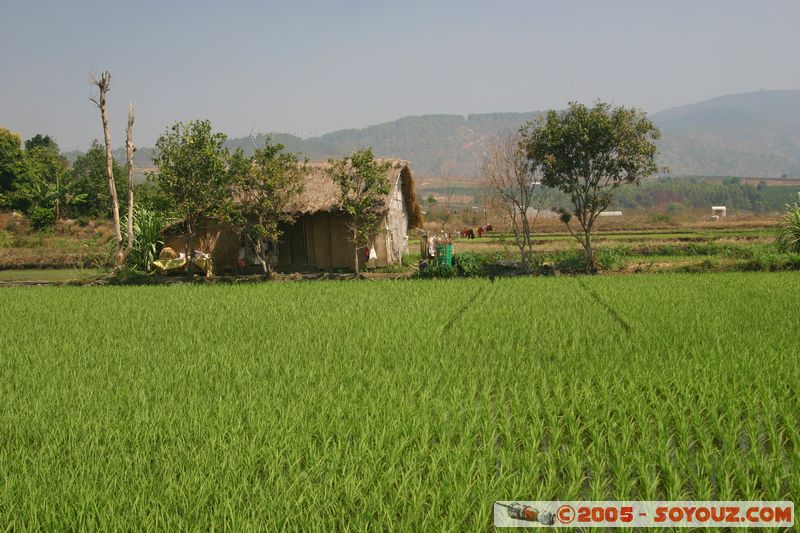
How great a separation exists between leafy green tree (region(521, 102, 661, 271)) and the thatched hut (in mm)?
3704

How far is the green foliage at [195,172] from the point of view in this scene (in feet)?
50.7

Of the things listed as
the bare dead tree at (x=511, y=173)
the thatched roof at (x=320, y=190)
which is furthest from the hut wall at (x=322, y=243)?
the bare dead tree at (x=511, y=173)

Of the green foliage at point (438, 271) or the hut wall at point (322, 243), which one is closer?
the green foliage at point (438, 271)

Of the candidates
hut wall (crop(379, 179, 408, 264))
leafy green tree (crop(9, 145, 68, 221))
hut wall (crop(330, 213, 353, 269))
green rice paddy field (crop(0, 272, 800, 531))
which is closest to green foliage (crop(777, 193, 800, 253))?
green rice paddy field (crop(0, 272, 800, 531))

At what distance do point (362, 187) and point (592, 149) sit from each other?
16.9 feet

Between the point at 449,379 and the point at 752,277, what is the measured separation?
9.30 meters

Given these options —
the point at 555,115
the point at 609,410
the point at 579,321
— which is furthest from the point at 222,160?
the point at 609,410

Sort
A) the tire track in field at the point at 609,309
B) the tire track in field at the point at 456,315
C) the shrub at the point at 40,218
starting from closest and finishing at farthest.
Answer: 1. the tire track in field at the point at 456,315
2. the tire track in field at the point at 609,309
3. the shrub at the point at 40,218

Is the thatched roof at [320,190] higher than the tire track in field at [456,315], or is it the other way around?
the thatched roof at [320,190]

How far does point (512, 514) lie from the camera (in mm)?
3029

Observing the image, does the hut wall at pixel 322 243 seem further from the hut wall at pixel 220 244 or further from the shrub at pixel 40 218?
the shrub at pixel 40 218

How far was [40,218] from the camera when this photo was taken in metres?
28.3

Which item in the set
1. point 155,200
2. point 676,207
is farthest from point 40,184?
point 676,207

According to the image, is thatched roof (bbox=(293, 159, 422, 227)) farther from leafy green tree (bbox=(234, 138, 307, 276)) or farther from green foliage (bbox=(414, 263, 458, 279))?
green foliage (bbox=(414, 263, 458, 279))
